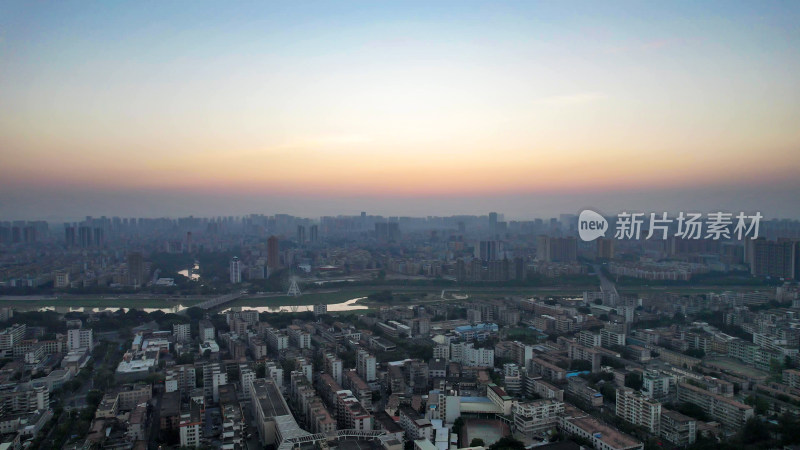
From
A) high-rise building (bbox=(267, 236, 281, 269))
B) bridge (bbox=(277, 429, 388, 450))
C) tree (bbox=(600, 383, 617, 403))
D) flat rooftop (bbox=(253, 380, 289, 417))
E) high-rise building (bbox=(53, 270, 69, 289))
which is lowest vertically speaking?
tree (bbox=(600, 383, 617, 403))

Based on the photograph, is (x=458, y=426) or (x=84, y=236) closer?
(x=458, y=426)

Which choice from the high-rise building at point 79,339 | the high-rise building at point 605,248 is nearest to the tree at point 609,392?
the high-rise building at point 79,339

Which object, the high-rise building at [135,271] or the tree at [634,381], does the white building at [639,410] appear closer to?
the tree at [634,381]

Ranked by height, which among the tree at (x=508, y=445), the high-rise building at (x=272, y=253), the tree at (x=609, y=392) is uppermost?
the high-rise building at (x=272, y=253)

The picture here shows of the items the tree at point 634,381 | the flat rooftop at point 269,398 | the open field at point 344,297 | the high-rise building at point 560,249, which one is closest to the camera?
the flat rooftop at point 269,398

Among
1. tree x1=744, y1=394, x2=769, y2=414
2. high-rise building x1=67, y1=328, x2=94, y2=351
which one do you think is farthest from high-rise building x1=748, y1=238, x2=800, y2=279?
high-rise building x1=67, y1=328, x2=94, y2=351

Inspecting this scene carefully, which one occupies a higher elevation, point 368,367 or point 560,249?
point 560,249

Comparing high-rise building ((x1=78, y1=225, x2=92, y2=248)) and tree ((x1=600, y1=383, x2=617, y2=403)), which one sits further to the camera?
high-rise building ((x1=78, y1=225, x2=92, y2=248))

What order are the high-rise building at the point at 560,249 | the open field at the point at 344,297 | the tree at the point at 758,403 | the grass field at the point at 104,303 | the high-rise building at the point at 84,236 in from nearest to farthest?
the tree at the point at 758,403 < the grass field at the point at 104,303 < the open field at the point at 344,297 < the high-rise building at the point at 560,249 < the high-rise building at the point at 84,236

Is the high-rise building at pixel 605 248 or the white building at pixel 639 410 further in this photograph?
the high-rise building at pixel 605 248

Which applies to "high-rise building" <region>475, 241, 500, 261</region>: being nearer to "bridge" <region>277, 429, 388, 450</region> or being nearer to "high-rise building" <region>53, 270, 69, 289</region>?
"high-rise building" <region>53, 270, 69, 289</region>

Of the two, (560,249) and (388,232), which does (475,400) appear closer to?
(560,249)

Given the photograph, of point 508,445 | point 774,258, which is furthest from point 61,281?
point 774,258

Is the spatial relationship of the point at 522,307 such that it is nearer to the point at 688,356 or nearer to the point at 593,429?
the point at 688,356
